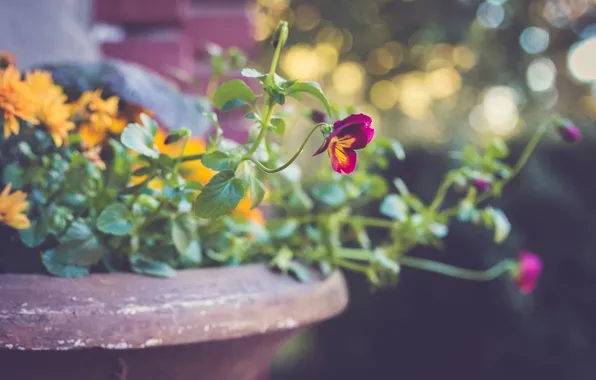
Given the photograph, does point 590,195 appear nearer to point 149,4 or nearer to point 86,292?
point 149,4

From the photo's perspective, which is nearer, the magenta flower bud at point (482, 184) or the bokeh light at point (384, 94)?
the magenta flower bud at point (482, 184)

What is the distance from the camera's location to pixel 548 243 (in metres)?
1.74

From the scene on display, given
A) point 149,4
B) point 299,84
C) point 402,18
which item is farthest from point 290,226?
point 402,18

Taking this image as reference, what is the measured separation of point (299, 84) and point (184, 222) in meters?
0.25

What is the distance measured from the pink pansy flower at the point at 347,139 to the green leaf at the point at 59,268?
325 mm

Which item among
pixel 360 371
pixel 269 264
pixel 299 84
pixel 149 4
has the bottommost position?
pixel 360 371

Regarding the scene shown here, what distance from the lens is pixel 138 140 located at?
594 millimetres

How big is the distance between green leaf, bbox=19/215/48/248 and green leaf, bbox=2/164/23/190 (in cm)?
8

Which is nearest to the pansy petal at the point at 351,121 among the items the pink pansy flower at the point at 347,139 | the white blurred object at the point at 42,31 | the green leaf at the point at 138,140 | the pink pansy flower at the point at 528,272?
the pink pansy flower at the point at 347,139

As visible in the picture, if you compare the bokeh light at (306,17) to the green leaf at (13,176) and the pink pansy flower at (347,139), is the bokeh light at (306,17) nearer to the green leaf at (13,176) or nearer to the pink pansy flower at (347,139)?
the green leaf at (13,176)

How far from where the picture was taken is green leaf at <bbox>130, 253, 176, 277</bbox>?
0.62 metres

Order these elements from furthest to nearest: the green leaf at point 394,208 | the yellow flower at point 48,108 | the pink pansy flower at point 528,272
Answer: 1. the pink pansy flower at point 528,272
2. the green leaf at point 394,208
3. the yellow flower at point 48,108

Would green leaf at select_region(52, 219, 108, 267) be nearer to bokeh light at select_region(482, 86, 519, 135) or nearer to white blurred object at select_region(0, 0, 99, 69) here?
white blurred object at select_region(0, 0, 99, 69)

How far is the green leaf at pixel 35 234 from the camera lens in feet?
2.07
